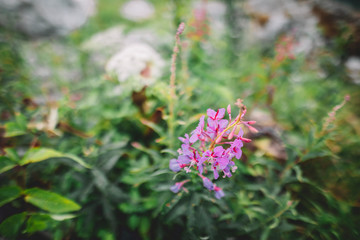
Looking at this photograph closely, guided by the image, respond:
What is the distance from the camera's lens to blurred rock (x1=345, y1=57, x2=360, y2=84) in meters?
2.74

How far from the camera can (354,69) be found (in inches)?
128

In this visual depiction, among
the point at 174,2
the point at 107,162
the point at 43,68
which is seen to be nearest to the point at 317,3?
the point at 174,2

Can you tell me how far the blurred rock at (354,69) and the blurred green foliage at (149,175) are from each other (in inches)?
42.4

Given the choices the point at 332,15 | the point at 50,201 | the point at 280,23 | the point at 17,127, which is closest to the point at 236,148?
the point at 50,201

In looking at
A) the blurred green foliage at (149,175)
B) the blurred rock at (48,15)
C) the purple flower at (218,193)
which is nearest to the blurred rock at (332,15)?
the blurred green foliage at (149,175)

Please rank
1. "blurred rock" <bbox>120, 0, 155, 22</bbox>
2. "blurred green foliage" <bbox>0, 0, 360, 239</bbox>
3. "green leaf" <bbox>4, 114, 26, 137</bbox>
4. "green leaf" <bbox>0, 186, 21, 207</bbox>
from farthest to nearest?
1. "blurred rock" <bbox>120, 0, 155, 22</bbox>
2. "green leaf" <bbox>4, 114, 26, 137</bbox>
3. "blurred green foliage" <bbox>0, 0, 360, 239</bbox>
4. "green leaf" <bbox>0, 186, 21, 207</bbox>

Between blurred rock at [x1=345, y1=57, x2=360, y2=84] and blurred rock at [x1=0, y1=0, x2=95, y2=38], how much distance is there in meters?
4.47

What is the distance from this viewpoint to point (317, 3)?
4336mm

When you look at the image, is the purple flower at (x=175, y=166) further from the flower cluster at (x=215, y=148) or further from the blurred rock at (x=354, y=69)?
the blurred rock at (x=354, y=69)

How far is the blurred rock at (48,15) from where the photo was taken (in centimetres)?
301

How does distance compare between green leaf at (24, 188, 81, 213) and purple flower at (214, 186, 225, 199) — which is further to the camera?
green leaf at (24, 188, 81, 213)

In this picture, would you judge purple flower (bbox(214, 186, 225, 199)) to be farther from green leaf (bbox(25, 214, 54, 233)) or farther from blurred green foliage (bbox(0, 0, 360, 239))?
green leaf (bbox(25, 214, 54, 233))

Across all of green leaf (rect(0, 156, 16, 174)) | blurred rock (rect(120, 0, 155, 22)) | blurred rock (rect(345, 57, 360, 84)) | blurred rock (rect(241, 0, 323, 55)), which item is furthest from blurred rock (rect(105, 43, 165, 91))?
blurred rock (rect(120, 0, 155, 22))

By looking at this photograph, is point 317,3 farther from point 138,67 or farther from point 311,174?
point 138,67
